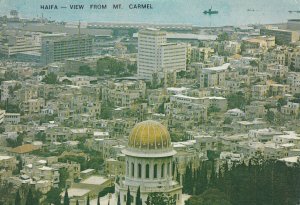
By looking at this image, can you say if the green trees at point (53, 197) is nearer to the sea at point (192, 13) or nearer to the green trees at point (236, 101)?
the green trees at point (236, 101)

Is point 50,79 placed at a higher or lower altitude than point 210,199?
higher

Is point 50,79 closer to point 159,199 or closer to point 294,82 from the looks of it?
point 294,82

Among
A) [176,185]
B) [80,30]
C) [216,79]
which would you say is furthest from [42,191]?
[80,30]

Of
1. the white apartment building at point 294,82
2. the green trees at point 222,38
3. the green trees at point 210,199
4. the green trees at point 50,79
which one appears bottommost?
the green trees at point 210,199

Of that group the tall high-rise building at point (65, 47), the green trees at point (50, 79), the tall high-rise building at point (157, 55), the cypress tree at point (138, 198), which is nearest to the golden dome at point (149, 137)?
the cypress tree at point (138, 198)

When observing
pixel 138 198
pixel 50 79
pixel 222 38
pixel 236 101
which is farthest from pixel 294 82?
pixel 138 198
